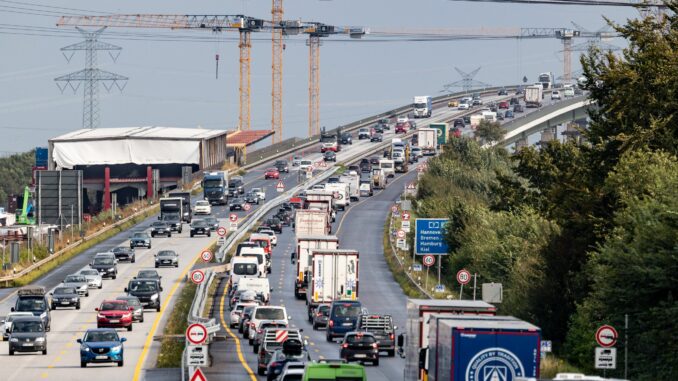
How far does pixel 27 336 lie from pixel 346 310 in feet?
45.5

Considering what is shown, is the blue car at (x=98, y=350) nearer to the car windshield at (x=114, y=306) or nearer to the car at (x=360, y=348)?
the car at (x=360, y=348)

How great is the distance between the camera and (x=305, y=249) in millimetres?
81438

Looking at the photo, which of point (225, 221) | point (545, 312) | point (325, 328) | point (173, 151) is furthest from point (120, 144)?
point (545, 312)

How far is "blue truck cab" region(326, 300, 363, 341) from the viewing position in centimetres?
6303

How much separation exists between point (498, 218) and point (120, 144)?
82862mm

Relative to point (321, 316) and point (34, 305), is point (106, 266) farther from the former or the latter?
point (321, 316)

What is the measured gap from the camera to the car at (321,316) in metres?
69.4

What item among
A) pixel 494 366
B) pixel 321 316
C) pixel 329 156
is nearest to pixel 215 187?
pixel 329 156

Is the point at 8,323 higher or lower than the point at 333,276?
A: lower

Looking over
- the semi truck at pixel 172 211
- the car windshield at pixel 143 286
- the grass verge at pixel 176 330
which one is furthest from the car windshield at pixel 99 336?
the semi truck at pixel 172 211

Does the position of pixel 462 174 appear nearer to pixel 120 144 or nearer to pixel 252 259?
pixel 120 144

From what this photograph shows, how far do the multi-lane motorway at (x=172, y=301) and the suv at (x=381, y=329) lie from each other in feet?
2.64

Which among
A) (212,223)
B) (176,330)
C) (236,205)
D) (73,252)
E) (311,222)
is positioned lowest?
(176,330)

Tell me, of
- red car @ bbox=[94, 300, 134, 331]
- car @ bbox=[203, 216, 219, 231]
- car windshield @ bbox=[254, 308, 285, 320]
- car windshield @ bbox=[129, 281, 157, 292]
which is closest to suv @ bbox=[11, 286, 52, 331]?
red car @ bbox=[94, 300, 134, 331]
